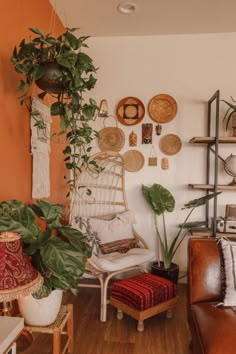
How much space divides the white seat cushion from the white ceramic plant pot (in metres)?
0.70

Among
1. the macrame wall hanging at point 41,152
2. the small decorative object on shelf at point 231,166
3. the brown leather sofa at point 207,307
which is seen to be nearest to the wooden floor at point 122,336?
the brown leather sofa at point 207,307

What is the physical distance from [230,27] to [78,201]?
2.37m

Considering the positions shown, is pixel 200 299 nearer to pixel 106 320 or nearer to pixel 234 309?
pixel 234 309

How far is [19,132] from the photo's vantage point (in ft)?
6.32

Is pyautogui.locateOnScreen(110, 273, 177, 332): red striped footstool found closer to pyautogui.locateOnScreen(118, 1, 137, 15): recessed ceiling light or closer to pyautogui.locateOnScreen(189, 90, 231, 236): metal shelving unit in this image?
pyautogui.locateOnScreen(189, 90, 231, 236): metal shelving unit

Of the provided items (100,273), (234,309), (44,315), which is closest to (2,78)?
(44,315)

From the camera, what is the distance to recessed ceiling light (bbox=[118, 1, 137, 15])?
8.30 ft

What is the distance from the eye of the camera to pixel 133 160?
125 inches

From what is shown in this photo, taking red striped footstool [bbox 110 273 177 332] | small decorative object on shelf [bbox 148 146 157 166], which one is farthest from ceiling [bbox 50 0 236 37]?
red striped footstool [bbox 110 273 177 332]

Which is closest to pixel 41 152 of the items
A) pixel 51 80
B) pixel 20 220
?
pixel 51 80

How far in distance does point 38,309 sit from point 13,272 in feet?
2.01

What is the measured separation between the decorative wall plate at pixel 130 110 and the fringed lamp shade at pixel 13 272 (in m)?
2.22

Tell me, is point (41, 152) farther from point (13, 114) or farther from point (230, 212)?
point (230, 212)

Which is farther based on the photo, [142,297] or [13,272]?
[142,297]
